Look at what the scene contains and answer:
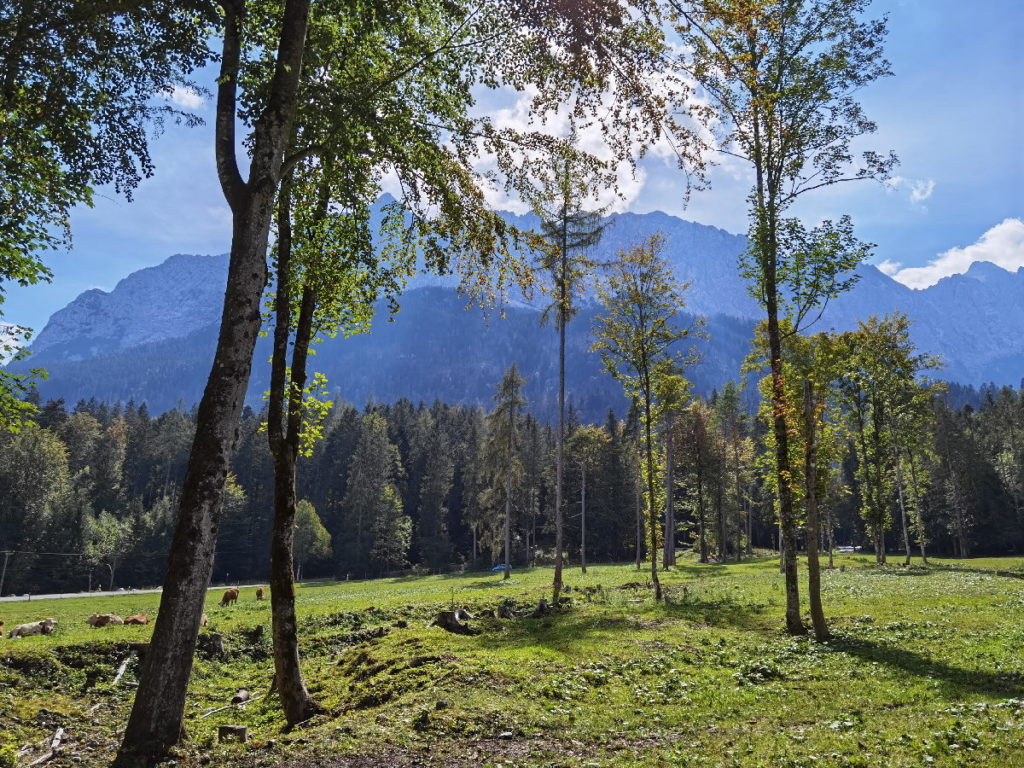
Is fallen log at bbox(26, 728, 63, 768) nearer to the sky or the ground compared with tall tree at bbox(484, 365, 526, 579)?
nearer to the ground

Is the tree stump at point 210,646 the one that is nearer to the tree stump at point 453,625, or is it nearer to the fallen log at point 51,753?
the tree stump at point 453,625

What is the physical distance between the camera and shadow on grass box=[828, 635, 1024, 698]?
9.95 metres

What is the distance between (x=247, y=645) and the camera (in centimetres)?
2059

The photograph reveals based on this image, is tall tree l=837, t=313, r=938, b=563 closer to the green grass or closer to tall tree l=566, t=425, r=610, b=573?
the green grass

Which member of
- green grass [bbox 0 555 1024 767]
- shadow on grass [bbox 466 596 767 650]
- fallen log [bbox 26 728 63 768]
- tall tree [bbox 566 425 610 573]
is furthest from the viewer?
tall tree [bbox 566 425 610 573]

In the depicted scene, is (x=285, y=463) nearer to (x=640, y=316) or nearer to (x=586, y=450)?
(x=640, y=316)

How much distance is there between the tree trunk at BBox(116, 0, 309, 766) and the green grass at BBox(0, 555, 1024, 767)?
0.87 meters

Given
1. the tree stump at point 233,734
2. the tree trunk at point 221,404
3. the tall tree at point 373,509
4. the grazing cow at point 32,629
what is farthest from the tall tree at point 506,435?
the tree trunk at point 221,404

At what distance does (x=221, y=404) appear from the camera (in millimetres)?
7996

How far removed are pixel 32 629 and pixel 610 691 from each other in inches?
835

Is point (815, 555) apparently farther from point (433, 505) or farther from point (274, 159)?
point (433, 505)

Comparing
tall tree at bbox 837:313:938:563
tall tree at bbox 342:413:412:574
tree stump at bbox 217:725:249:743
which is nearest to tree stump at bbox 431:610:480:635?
tree stump at bbox 217:725:249:743

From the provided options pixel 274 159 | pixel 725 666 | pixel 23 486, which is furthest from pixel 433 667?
pixel 23 486

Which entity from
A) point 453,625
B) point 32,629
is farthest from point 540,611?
point 32,629
